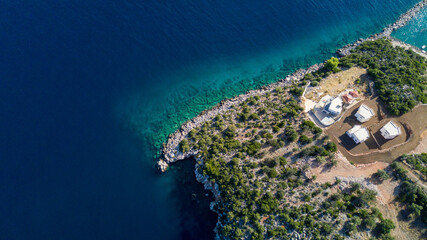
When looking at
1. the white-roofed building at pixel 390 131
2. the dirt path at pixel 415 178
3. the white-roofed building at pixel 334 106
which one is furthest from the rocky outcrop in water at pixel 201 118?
the dirt path at pixel 415 178

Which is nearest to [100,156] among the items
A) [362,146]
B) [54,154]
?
[54,154]

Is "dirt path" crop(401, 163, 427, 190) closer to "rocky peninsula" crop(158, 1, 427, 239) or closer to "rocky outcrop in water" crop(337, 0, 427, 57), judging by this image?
"rocky peninsula" crop(158, 1, 427, 239)

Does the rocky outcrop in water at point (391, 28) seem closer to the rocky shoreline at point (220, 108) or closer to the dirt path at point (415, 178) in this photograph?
the rocky shoreline at point (220, 108)

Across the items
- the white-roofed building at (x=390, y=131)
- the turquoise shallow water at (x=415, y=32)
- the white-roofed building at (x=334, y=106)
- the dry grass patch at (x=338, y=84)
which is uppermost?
the turquoise shallow water at (x=415, y=32)

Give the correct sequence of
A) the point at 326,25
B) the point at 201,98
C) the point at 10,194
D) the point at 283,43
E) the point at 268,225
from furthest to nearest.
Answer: the point at 326,25 < the point at 283,43 < the point at 201,98 < the point at 10,194 < the point at 268,225

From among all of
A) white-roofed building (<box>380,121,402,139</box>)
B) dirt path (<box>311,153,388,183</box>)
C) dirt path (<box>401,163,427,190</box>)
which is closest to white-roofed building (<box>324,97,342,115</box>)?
white-roofed building (<box>380,121,402,139</box>)

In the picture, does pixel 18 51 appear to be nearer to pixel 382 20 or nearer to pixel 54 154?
pixel 54 154

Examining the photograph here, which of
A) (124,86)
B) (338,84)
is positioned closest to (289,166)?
(338,84)
